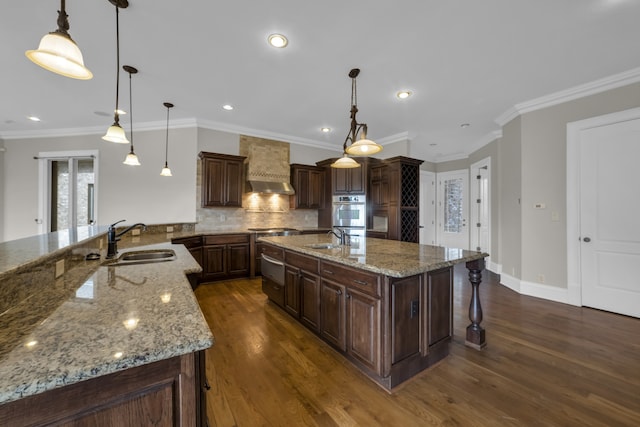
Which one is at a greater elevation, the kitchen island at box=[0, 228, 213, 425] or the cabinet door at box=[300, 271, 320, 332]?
the kitchen island at box=[0, 228, 213, 425]

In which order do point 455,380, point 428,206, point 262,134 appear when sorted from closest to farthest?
point 455,380, point 262,134, point 428,206

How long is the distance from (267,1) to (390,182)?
3852 millimetres

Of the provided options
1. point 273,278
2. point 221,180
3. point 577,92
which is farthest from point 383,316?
point 577,92

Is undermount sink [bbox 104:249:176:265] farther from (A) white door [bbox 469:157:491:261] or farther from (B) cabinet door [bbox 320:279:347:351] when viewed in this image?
(A) white door [bbox 469:157:491:261]

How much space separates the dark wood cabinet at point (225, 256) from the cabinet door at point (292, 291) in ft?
6.30

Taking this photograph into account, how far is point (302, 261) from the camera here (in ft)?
8.70

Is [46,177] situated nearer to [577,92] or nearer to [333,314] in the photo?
[333,314]

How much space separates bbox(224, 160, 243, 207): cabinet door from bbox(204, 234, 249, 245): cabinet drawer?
0.62 metres

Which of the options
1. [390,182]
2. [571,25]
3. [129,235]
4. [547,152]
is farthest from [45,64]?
[547,152]

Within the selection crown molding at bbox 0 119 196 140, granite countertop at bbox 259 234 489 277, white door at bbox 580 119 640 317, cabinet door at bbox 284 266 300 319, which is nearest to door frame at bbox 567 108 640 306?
white door at bbox 580 119 640 317

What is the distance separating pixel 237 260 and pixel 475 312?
3675 millimetres

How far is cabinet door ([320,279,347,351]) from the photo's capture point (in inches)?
84.7

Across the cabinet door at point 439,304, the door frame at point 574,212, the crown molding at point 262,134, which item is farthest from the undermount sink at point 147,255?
the door frame at point 574,212

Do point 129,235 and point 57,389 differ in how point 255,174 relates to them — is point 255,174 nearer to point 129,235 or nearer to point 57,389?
point 129,235
